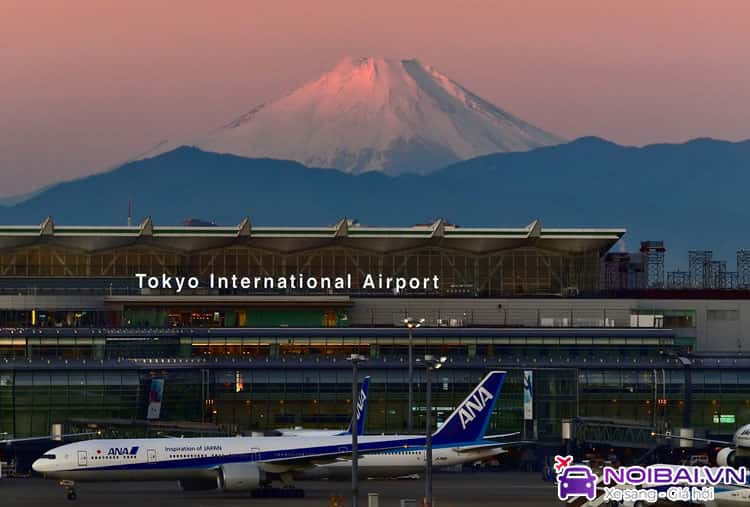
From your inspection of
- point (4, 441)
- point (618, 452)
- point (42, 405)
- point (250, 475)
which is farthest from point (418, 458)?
point (42, 405)

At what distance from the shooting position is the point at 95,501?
132875mm

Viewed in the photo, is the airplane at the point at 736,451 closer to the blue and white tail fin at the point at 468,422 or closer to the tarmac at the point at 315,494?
the tarmac at the point at 315,494

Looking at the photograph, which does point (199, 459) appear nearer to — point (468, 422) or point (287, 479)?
point (287, 479)

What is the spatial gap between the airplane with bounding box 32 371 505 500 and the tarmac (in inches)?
65.1

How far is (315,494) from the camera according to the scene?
140625 millimetres

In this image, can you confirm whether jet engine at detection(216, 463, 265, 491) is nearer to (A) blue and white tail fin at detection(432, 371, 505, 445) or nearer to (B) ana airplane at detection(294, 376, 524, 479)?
(B) ana airplane at detection(294, 376, 524, 479)

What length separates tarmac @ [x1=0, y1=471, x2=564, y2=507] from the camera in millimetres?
129750

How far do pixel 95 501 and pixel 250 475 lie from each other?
11.8 metres

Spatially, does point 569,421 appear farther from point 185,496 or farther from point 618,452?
point 185,496

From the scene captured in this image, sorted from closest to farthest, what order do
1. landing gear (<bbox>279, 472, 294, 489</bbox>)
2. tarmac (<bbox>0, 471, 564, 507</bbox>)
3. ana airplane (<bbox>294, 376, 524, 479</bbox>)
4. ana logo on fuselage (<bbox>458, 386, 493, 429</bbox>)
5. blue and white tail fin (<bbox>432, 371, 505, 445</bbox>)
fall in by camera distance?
1. tarmac (<bbox>0, 471, 564, 507</bbox>)
2. landing gear (<bbox>279, 472, 294, 489</bbox>)
3. ana airplane (<bbox>294, 376, 524, 479</bbox>)
4. ana logo on fuselage (<bbox>458, 386, 493, 429</bbox>)
5. blue and white tail fin (<bbox>432, 371, 505, 445</bbox>)

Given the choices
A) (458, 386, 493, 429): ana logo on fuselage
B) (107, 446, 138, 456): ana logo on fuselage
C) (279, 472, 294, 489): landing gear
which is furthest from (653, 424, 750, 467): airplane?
(107, 446, 138, 456): ana logo on fuselage

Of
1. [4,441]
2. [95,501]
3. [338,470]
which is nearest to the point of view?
[95,501]

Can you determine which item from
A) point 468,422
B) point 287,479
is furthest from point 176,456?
point 468,422

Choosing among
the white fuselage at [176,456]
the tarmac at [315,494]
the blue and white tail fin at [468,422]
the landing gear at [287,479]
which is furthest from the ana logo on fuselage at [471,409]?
the landing gear at [287,479]
